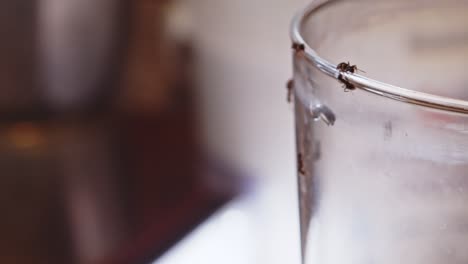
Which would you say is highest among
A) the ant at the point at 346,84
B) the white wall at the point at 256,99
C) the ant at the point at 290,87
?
the ant at the point at 346,84

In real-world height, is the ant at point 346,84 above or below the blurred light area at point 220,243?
above

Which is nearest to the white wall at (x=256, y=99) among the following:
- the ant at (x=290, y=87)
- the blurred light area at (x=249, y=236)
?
the blurred light area at (x=249, y=236)

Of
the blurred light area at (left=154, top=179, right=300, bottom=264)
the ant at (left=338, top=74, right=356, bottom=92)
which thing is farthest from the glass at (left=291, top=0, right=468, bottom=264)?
the blurred light area at (left=154, top=179, right=300, bottom=264)

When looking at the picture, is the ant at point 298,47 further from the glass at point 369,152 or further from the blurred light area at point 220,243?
the blurred light area at point 220,243

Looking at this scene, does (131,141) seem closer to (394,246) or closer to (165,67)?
(165,67)

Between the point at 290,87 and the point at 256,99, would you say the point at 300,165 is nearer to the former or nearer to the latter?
the point at 290,87

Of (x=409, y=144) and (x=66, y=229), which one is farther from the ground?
(x=409, y=144)

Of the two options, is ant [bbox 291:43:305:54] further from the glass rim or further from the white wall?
the white wall

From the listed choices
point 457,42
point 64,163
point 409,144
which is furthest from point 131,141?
point 409,144
